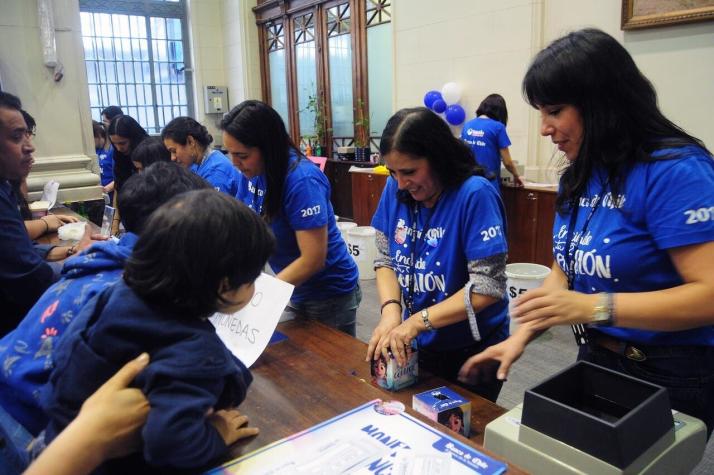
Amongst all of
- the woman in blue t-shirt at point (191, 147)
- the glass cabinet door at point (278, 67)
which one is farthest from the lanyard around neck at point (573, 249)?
the glass cabinet door at point (278, 67)

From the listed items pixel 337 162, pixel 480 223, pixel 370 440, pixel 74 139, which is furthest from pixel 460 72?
pixel 370 440

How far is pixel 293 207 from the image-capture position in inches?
62.5

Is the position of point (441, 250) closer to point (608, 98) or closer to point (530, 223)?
point (608, 98)

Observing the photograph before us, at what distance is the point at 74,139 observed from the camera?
3795mm

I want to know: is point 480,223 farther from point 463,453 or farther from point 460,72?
point 460,72

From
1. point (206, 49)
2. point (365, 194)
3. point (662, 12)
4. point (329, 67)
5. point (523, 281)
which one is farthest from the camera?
point (206, 49)

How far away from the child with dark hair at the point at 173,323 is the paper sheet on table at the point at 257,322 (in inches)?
18.2

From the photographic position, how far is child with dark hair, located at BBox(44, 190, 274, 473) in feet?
2.27

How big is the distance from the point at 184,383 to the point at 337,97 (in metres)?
6.42

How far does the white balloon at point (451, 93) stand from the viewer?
4.95 m

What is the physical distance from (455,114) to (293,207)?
3.66 metres

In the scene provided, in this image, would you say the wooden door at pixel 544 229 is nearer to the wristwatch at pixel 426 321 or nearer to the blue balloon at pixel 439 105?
the blue balloon at pixel 439 105

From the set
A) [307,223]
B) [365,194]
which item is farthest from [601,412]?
[365,194]

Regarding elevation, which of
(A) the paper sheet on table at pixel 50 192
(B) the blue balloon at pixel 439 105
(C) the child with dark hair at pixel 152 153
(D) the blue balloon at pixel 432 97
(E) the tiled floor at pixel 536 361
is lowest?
(E) the tiled floor at pixel 536 361
